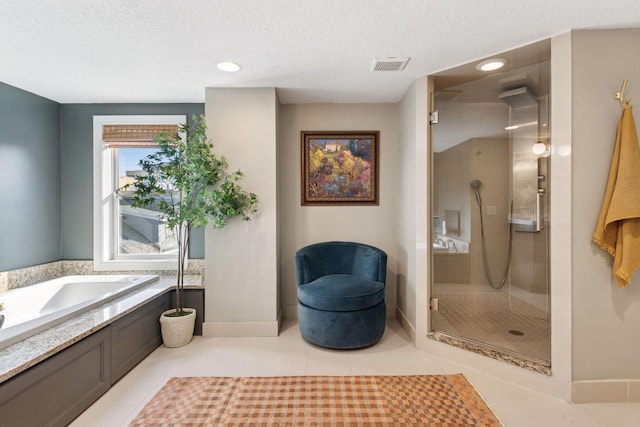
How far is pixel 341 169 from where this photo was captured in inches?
129

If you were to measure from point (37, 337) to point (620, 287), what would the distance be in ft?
11.2

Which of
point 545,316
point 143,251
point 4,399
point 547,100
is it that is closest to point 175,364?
point 4,399

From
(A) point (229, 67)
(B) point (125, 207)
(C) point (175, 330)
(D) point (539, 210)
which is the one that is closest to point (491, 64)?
(D) point (539, 210)

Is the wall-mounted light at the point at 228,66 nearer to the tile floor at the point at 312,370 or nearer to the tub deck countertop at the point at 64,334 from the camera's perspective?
the tub deck countertop at the point at 64,334

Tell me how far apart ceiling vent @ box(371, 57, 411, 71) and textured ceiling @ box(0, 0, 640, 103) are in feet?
0.16

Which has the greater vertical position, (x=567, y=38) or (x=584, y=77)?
(x=567, y=38)

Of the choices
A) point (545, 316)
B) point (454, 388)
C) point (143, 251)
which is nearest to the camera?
point (454, 388)

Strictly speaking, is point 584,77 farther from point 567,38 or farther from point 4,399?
point 4,399

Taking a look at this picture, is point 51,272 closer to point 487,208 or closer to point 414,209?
point 414,209

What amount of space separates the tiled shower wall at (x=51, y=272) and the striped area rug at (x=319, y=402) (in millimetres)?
1335

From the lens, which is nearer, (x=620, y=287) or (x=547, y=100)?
(x=620, y=287)

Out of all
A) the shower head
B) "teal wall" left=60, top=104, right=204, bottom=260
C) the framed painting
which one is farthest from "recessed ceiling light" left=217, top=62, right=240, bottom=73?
the shower head

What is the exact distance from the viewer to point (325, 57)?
220cm

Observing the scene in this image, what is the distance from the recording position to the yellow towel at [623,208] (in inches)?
68.5
